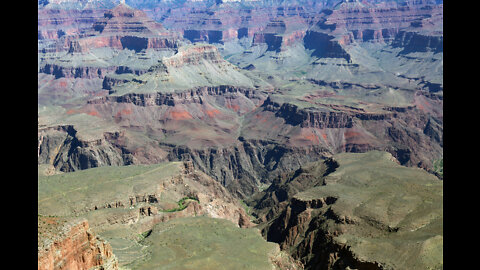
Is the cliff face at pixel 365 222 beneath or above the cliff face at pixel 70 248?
beneath

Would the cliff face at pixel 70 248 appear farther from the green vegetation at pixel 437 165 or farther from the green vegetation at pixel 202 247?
the green vegetation at pixel 437 165

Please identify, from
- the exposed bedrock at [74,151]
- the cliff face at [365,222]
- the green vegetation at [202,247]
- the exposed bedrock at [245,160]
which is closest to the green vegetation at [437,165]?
the exposed bedrock at [245,160]

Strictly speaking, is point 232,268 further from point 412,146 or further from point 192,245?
point 412,146

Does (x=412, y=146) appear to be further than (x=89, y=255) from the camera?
Yes

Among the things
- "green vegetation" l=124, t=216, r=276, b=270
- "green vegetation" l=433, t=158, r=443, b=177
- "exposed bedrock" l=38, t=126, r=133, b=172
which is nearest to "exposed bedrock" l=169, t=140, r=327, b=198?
"exposed bedrock" l=38, t=126, r=133, b=172

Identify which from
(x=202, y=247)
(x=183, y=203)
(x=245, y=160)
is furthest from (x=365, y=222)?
(x=245, y=160)

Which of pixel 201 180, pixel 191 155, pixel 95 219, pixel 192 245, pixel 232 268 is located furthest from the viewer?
pixel 191 155

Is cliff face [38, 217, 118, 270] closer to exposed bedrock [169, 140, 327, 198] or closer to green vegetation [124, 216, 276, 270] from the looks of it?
green vegetation [124, 216, 276, 270]

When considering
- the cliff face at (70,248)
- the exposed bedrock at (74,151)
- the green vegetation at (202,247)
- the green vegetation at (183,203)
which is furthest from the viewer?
the exposed bedrock at (74,151)
